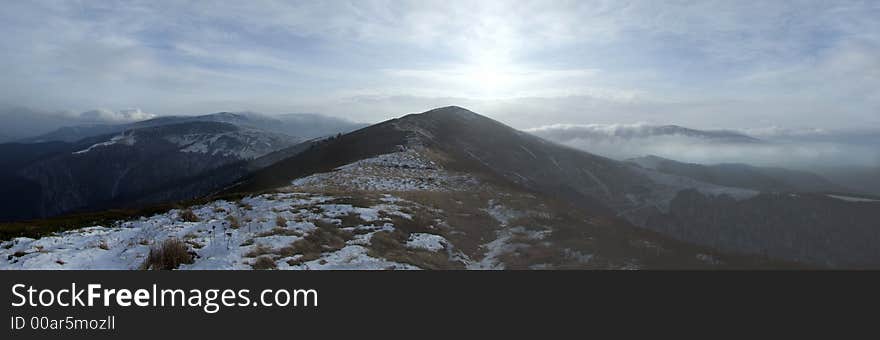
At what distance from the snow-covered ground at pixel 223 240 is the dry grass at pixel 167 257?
1.11ft

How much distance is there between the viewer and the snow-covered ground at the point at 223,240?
49.1 ft

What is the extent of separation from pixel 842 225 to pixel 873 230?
20.1ft

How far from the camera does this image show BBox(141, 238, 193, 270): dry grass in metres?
14.4

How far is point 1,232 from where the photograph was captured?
1708 cm

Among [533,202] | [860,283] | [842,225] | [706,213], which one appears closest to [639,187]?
[706,213]

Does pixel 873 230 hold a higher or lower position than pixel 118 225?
lower

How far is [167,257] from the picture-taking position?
48.2 feet

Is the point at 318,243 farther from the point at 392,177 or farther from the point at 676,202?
the point at 676,202

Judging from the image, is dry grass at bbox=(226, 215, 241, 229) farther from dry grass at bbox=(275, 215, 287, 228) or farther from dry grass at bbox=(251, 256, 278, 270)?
dry grass at bbox=(251, 256, 278, 270)

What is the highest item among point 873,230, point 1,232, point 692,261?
point 1,232

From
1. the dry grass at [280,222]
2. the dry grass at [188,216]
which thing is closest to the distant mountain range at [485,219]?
the dry grass at [280,222]

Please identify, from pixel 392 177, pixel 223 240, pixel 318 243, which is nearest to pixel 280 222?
pixel 318 243

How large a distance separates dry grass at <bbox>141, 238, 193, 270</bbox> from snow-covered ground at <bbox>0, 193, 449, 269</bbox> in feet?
1.11

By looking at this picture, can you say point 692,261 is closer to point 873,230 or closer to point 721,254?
point 721,254
